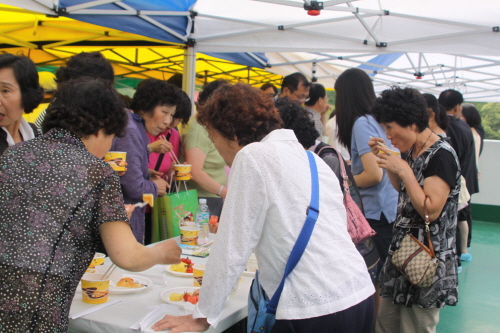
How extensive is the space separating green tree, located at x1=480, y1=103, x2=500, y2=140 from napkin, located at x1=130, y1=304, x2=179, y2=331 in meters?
14.1

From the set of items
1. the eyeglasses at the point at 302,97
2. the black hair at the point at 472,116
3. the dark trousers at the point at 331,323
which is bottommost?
the dark trousers at the point at 331,323

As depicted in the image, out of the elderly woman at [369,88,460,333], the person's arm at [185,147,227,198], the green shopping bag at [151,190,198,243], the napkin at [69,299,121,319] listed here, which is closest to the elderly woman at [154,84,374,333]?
the napkin at [69,299,121,319]

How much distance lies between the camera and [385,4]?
473 centimetres

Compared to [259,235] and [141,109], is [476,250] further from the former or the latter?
[259,235]

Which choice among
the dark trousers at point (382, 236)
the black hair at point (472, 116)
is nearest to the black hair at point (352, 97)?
the dark trousers at point (382, 236)

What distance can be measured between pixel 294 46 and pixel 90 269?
138 inches

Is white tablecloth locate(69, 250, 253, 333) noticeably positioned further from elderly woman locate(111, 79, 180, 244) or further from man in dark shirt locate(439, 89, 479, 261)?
man in dark shirt locate(439, 89, 479, 261)

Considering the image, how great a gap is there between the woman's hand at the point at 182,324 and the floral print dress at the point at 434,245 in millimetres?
1350

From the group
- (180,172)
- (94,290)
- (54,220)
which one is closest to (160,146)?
(180,172)

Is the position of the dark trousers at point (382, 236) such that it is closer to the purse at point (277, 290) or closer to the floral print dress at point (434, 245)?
the floral print dress at point (434, 245)

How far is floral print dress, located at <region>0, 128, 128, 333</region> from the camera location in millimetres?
1282

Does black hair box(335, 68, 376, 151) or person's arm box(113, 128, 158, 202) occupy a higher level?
black hair box(335, 68, 376, 151)

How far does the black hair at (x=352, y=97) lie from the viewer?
3.07 metres

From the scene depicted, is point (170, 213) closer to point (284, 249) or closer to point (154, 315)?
point (154, 315)
